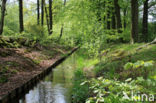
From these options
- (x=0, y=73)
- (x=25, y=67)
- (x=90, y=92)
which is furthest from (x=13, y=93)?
(x=25, y=67)

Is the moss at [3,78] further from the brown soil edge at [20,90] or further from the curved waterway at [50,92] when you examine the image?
Answer: the curved waterway at [50,92]

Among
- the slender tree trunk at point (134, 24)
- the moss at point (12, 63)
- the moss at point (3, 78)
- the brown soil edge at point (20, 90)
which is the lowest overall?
the brown soil edge at point (20, 90)

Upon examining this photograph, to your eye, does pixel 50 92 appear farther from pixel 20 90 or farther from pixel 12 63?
pixel 12 63

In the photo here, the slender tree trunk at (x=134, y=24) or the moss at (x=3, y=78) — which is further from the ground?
the slender tree trunk at (x=134, y=24)

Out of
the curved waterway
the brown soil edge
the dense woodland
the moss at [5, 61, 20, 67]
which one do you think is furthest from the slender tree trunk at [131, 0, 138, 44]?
the moss at [5, 61, 20, 67]

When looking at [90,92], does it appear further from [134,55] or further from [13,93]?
[134,55]

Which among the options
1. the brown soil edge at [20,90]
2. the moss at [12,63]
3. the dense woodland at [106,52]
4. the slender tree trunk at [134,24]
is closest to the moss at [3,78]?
the brown soil edge at [20,90]

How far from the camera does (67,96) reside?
630cm

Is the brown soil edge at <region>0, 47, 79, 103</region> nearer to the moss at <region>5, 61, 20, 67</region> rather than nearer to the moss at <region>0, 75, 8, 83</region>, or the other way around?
the moss at <region>0, 75, 8, 83</region>

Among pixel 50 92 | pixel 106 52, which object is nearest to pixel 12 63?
pixel 50 92

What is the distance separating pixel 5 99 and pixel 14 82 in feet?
4.78

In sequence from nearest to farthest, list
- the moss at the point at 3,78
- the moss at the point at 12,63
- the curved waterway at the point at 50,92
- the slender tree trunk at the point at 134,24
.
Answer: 1. the curved waterway at the point at 50,92
2. the moss at the point at 3,78
3. the moss at the point at 12,63
4. the slender tree trunk at the point at 134,24

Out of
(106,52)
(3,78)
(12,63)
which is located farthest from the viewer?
(106,52)

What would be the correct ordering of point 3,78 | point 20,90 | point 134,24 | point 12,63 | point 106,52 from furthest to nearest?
point 134,24 < point 106,52 < point 12,63 < point 3,78 < point 20,90
